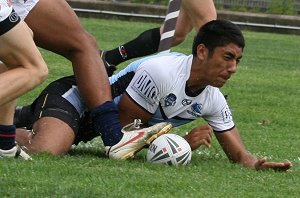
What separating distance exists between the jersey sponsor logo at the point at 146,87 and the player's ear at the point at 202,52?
33 cm

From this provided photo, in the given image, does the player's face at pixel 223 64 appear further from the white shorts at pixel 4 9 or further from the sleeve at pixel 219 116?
the white shorts at pixel 4 9

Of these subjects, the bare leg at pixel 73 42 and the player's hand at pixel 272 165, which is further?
the bare leg at pixel 73 42

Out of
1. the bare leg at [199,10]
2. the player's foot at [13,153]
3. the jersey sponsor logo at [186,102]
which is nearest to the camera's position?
the player's foot at [13,153]

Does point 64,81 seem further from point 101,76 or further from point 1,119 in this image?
point 1,119

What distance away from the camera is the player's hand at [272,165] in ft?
21.9

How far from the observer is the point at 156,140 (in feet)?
22.6

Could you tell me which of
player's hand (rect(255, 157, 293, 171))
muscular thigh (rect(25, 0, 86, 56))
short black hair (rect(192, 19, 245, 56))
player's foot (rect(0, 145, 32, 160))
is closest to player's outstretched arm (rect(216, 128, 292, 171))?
player's hand (rect(255, 157, 293, 171))

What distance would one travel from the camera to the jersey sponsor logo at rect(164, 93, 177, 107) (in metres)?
7.01

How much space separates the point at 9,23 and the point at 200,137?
5.42ft

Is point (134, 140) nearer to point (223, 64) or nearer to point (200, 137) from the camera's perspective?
point (200, 137)

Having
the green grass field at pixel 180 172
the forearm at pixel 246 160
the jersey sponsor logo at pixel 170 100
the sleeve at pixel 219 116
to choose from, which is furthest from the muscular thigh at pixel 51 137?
the forearm at pixel 246 160

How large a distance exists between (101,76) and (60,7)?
49 centimetres

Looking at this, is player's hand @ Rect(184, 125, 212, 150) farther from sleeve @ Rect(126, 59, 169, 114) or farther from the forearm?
sleeve @ Rect(126, 59, 169, 114)

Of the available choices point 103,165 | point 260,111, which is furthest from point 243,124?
point 103,165
